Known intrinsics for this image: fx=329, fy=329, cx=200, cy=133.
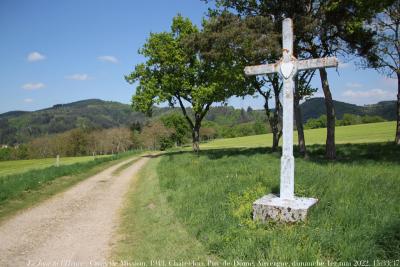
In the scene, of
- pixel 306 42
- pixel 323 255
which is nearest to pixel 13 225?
pixel 323 255

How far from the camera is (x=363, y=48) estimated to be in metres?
20.1

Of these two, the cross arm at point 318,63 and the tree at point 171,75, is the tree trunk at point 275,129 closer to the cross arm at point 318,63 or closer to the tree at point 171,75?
the tree at point 171,75

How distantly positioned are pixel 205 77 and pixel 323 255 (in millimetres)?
30061

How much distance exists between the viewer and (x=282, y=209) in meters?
6.85

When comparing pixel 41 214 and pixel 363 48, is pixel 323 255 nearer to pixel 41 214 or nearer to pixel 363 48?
pixel 41 214

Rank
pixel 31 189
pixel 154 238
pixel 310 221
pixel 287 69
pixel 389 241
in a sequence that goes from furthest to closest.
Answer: pixel 31 189 < pixel 287 69 < pixel 154 238 < pixel 310 221 < pixel 389 241

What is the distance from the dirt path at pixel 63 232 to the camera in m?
6.50

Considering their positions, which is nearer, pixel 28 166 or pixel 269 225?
pixel 269 225

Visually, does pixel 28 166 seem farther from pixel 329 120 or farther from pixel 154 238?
pixel 154 238

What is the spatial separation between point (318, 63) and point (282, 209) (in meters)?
3.42

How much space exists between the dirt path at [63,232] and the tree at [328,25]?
13202 millimetres

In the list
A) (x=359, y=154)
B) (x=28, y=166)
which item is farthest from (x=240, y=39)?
(x=28, y=166)

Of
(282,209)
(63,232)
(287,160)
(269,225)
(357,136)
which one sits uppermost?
(287,160)

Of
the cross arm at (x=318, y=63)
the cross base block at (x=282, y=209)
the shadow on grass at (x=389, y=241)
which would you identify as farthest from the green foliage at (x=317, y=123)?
the shadow on grass at (x=389, y=241)
